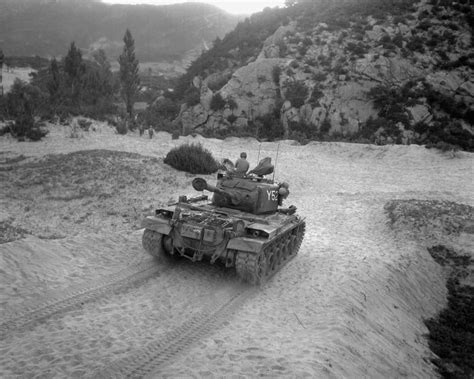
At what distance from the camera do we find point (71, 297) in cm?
745

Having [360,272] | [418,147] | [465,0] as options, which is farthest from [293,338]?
[465,0]

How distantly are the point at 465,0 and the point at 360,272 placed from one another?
4047 centimetres

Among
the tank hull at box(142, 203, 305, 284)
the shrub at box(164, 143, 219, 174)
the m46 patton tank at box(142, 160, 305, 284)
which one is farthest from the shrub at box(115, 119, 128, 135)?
the tank hull at box(142, 203, 305, 284)

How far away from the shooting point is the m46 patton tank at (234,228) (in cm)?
880

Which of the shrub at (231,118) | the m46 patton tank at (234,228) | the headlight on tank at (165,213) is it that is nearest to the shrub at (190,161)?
the m46 patton tank at (234,228)

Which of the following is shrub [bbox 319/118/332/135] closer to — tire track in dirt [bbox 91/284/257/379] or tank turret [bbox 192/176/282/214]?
tank turret [bbox 192/176/282/214]

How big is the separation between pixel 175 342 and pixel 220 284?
2700 mm

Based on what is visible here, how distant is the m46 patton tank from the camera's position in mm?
8797

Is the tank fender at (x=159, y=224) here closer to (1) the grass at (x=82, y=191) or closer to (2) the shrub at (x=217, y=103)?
(1) the grass at (x=82, y=191)

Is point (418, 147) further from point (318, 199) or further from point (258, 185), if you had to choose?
point (258, 185)

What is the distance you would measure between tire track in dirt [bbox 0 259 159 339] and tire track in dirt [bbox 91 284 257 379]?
1.77 meters

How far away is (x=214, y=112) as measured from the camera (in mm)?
37000

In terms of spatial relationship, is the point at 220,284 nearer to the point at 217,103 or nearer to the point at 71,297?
the point at 71,297

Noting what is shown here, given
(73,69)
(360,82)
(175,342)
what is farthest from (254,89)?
(175,342)
